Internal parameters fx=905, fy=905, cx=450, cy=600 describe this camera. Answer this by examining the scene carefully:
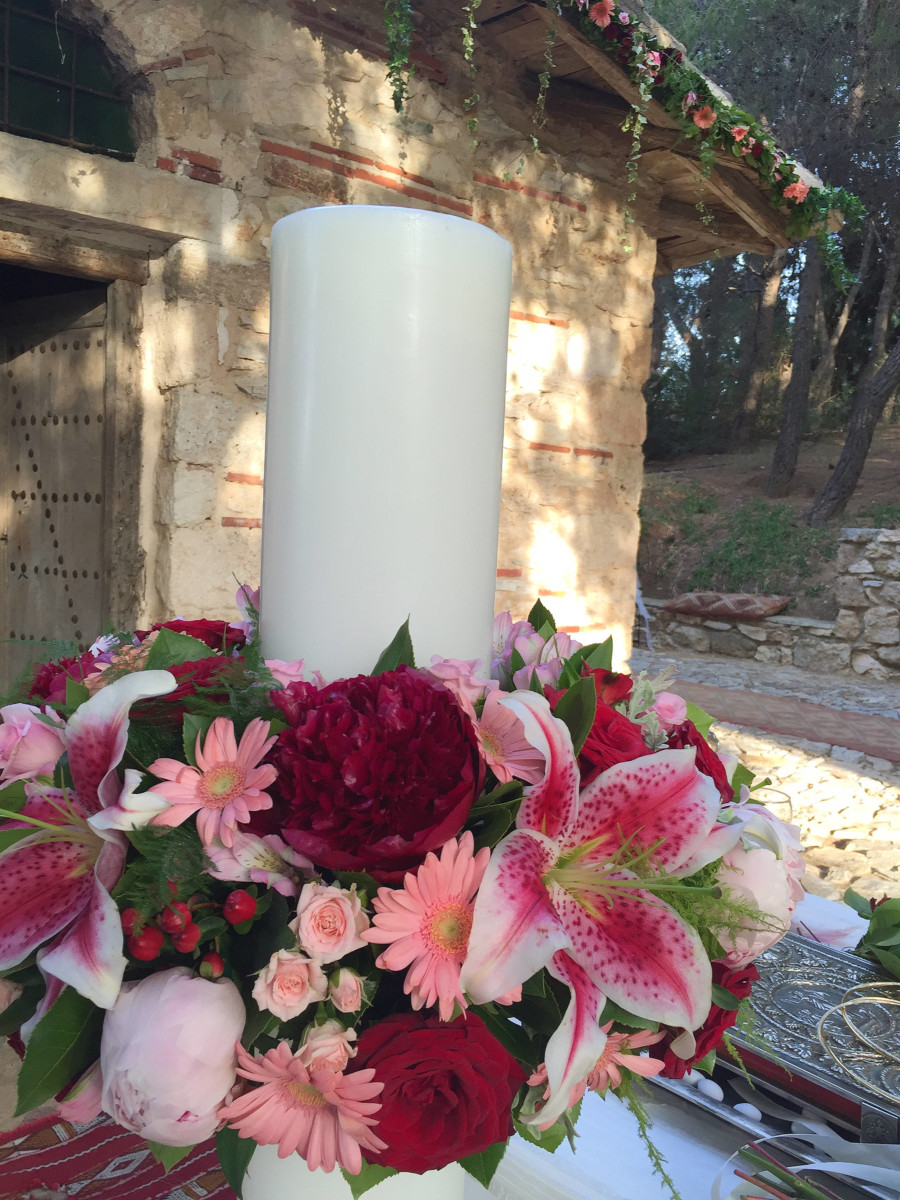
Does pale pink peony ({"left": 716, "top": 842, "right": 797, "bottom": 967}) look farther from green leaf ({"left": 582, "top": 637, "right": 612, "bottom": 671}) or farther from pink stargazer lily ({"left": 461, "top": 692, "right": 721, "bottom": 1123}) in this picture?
green leaf ({"left": 582, "top": 637, "right": 612, "bottom": 671})

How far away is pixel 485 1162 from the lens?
1.93ft

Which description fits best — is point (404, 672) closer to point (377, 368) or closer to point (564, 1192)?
point (377, 368)

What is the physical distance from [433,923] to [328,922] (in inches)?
2.4

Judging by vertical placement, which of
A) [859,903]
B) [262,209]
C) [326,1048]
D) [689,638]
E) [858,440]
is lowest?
[689,638]

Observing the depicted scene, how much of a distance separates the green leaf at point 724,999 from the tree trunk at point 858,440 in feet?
41.6

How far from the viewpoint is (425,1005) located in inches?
20.5

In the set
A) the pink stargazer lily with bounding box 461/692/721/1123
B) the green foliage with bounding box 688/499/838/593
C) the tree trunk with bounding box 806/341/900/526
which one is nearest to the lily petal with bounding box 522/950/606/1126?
the pink stargazer lily with bounding box 461/692/721/1123

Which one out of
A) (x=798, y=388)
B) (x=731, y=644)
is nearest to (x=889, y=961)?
(x=731, y=644)

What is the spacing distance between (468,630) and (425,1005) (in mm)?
300

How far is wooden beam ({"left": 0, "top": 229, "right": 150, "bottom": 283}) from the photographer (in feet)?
9.37

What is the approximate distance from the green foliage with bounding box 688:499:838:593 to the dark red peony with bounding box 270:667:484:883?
1255cm

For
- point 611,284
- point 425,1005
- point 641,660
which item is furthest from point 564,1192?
point 641,660

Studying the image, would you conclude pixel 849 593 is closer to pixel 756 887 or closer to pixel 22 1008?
pixel 756 887

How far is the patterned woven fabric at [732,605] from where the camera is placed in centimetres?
1010
